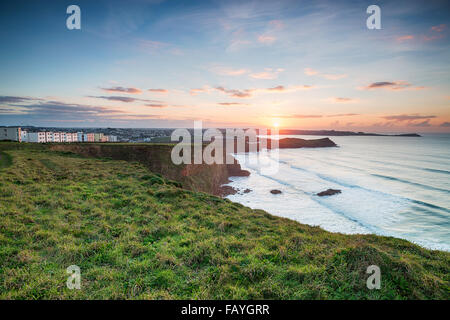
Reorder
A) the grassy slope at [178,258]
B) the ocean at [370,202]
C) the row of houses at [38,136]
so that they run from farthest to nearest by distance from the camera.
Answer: the row of houses at [38,136]
the ocean at [370,202]
the grassy slope at [178,258]

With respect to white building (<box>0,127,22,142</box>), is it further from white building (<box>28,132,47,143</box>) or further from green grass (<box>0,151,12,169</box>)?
green grass (<box>0,151,12,169</box>)

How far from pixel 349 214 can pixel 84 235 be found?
96.5 feet

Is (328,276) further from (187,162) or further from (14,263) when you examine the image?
(187,162)

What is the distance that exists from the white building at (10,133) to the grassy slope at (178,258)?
4084 inches

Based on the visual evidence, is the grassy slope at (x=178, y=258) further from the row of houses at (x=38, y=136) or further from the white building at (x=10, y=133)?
the row of houses at (x=38, y=136)

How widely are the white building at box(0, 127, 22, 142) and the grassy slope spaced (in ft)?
340

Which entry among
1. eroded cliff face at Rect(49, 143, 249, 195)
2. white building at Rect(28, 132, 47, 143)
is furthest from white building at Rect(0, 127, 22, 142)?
eroded cliff face at Rect(49, 143, 249, 195)

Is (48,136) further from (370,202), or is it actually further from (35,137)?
(370,202)

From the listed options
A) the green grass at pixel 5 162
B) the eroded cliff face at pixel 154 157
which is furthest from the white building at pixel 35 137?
the green grass at pixel 5 162

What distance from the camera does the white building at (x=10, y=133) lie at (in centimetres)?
8050

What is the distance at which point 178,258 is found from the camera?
6.00 m

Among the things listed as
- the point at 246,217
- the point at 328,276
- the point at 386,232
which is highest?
the point at 328,276
